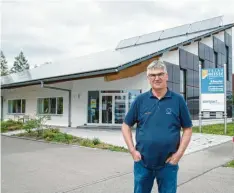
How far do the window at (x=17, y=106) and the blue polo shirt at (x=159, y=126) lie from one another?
80.7 ft

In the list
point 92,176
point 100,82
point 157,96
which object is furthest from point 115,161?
point 100,82

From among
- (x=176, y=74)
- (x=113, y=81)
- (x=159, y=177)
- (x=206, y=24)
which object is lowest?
(x=159, y=177)

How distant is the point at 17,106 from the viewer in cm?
2712

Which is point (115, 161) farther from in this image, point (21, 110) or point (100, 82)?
point (21, 110)

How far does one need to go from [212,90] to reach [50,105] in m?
12.4

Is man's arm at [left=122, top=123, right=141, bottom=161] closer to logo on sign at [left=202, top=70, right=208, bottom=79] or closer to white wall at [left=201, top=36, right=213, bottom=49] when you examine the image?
logo on sign at [left=202, top=70, right=208, bottom=79]

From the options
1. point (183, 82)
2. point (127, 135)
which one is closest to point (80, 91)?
point (183, 82)

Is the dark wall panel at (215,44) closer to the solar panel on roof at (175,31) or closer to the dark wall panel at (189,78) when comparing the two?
the solar panel on roof at (175,31)

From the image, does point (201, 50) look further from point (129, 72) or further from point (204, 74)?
point (129, 72)

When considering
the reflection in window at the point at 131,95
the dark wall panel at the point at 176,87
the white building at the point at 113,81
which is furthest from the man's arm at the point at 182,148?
the dark wall panel at the point at 176,87

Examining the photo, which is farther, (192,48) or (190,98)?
(192,48)

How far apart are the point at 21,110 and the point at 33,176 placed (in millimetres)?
21108

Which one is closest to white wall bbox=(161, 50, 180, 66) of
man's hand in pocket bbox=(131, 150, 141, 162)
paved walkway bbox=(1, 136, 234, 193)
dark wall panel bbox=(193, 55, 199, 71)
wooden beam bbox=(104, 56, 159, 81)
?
wooden beam bbox=(104, 56, 159, 81)

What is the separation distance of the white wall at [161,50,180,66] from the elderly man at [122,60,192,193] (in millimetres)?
16663
